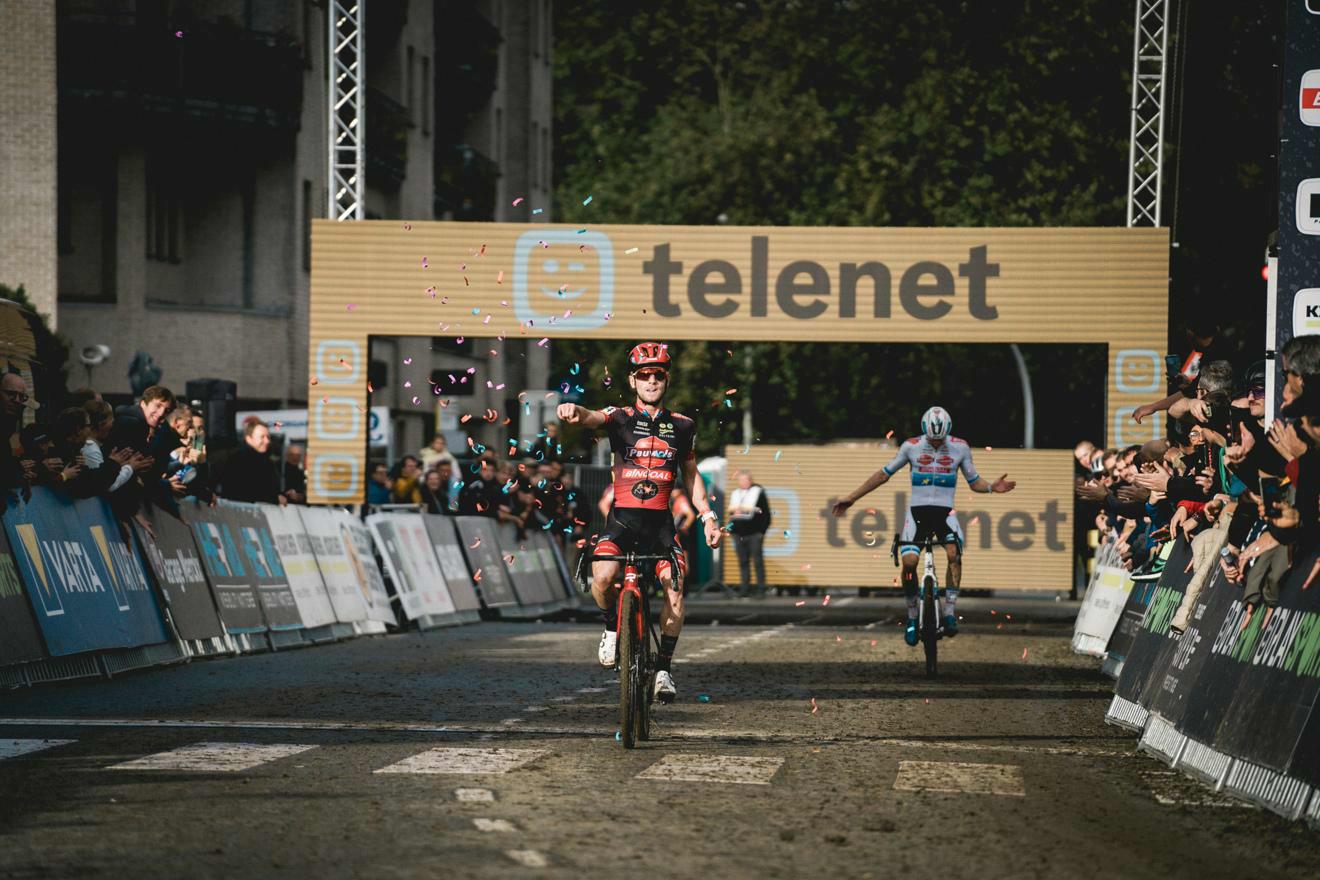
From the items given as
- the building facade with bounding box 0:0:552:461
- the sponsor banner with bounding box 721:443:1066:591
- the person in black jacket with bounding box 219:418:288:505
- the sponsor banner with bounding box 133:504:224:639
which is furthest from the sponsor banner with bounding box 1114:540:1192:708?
the building facade with bounding box 0:0:552:461

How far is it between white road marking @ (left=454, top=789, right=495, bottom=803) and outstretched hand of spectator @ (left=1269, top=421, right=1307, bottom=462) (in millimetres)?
3879

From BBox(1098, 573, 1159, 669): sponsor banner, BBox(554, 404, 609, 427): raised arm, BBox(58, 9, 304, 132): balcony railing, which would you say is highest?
BBox(58, 9, 304, 132): balcony railing

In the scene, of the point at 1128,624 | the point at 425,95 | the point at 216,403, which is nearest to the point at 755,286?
the point at 216,403

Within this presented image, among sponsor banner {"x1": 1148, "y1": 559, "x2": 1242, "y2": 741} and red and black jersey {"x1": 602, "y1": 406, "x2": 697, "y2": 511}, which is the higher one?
red and black jersey {"x1": 602, "y1": 406, "x2": 697, "y2": 511}

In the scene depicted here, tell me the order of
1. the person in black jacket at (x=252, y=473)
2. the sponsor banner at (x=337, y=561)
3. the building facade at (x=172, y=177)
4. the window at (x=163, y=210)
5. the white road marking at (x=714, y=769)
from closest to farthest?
1. the white road marking at (x=714, y=769)
2. the person in black jacket at (x=252, y=473)
3. the sponsor banner at (x=337, y=561)
4. the building facade at (x=172, y=177)
5. the window at (x=163, y=210)

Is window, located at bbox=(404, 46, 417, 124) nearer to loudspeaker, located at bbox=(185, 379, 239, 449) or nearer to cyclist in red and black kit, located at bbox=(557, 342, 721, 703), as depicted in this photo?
loudspeaker, located at bbox=(185, 379, 239, 449)

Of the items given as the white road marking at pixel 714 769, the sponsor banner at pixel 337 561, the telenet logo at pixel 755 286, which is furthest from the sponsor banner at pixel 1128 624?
the telenet logo at pixel 755 286

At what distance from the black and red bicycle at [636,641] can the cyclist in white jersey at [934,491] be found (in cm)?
625

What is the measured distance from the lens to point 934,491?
59.1 ft

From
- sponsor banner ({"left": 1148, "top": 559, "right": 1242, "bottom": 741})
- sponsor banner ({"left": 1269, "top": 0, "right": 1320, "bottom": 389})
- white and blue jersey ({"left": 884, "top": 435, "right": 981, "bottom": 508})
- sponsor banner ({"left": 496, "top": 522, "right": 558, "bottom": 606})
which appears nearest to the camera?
sponsor banner ({"left": 1148, "top": 559, "right": 1242, "bottom": 741})

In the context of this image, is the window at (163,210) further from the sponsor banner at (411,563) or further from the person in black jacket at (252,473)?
the person in black jacket at (252,473)

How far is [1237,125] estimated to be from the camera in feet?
99.6

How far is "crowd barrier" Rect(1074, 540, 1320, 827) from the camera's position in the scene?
29.4 ft

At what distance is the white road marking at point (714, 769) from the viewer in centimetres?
968
